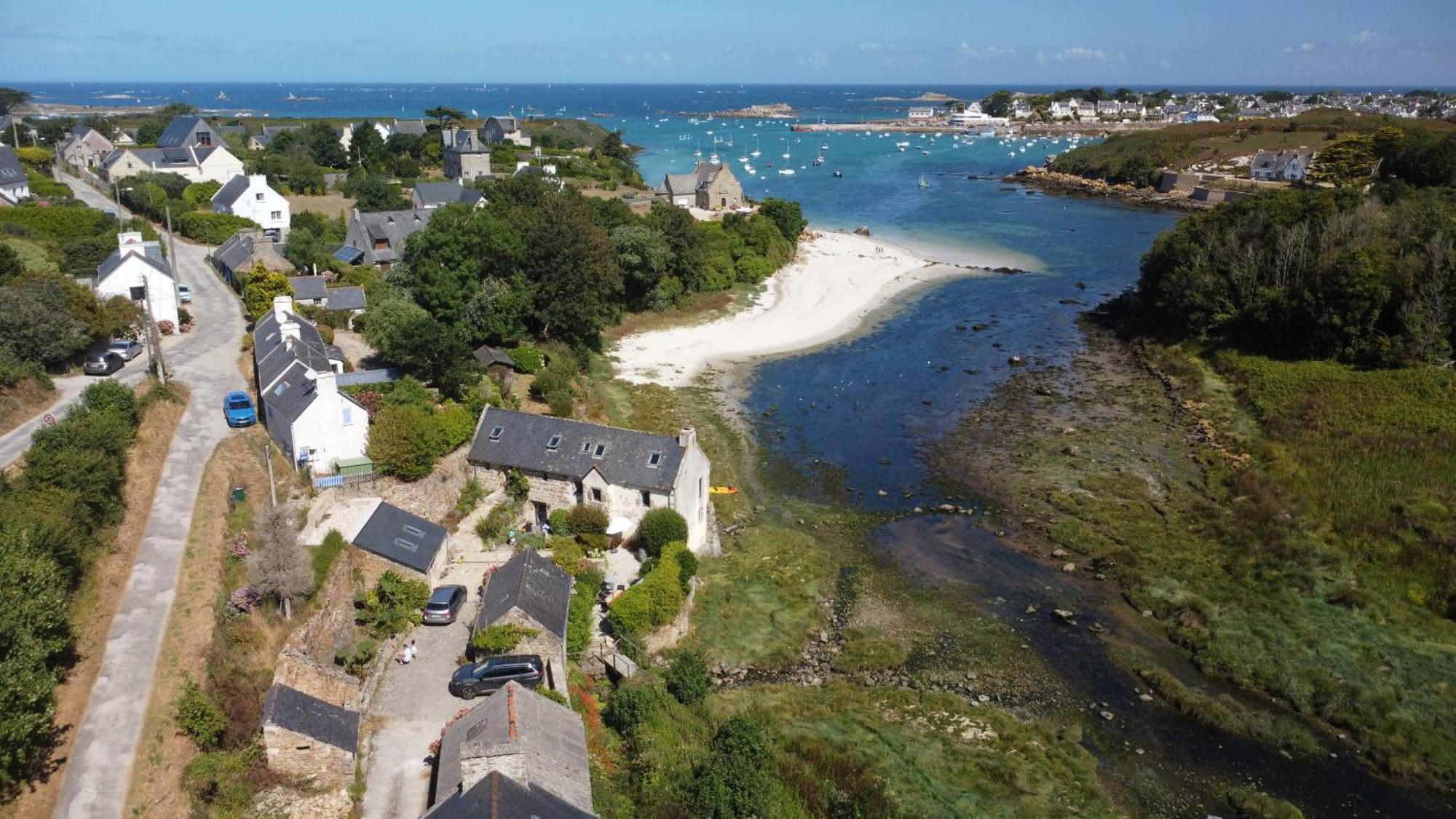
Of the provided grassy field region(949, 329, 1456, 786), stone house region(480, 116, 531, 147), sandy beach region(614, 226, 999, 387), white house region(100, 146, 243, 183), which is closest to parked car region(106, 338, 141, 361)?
sandy beach region(614, 226, 999, 387)

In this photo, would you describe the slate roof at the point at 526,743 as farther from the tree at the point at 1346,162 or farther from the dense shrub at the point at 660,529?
the tree at the point at 1346,162

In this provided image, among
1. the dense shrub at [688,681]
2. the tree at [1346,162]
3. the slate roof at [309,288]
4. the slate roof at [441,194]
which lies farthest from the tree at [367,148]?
the tree at [1346,162]

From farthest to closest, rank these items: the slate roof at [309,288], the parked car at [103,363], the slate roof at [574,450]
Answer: the slate roof at [309,288], the parked car at [103,363], the slate roof at [574,450]

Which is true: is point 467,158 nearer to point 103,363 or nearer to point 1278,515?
point 103,363

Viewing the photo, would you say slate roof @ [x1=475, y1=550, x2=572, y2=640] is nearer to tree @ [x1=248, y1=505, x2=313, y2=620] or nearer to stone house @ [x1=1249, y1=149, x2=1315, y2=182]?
tree @ [x1=248, y1=505, x2=313, y2=620]

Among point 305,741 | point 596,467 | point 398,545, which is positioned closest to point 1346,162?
point 596,467

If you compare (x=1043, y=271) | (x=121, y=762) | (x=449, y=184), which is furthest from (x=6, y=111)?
(x=121, y=762)
